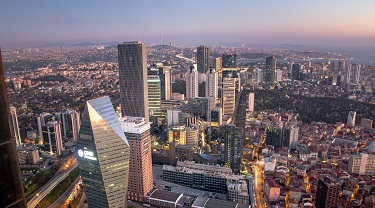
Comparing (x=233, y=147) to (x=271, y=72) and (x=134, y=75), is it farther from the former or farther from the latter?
(x=271, y=72)

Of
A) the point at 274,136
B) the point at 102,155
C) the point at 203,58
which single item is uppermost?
the point at 203,58

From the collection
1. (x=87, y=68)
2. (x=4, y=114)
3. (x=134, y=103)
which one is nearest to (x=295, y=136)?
(x=134, y=103)

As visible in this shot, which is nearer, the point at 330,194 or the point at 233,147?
the point at 330,194

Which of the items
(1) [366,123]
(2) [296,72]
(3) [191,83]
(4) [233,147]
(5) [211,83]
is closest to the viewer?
(4) [233,147]

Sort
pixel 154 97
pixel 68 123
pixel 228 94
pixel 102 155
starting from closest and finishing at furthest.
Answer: pixel 102 155
pixel 68 123
pixel 154 97
pixel 228 94

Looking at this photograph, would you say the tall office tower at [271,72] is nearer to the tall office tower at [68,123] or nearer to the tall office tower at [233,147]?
the tall office tower at [233,147]

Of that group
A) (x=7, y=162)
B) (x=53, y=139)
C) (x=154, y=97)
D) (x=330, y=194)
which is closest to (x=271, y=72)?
(x=154, y=97)

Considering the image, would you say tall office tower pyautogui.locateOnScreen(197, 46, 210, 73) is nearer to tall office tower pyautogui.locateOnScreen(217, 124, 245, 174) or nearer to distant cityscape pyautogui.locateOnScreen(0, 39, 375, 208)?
distant cityscape pyautogui.locateOnScreen(0, 39, 375, 208)
